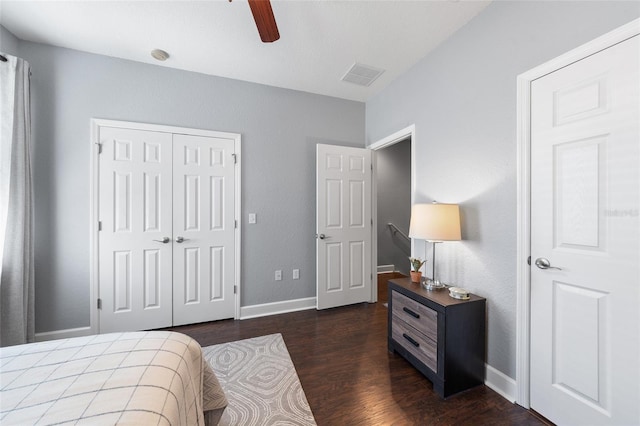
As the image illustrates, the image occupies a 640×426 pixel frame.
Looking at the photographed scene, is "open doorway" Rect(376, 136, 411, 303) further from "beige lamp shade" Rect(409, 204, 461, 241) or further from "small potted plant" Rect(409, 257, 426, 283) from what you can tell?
"beige lamp shade" Rect(409, 204, 461, 241)

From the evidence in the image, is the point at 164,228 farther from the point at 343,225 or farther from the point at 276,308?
the point at 343,225

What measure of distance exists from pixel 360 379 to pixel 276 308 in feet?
4.82

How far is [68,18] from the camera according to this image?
195 cm

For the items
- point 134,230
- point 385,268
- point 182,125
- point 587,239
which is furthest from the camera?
point 385,268

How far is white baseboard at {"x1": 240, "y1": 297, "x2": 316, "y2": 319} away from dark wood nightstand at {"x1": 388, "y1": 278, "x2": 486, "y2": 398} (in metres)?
1.47

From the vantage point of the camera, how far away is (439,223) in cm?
186

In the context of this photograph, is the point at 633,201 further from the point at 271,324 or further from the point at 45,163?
the point at 45,163

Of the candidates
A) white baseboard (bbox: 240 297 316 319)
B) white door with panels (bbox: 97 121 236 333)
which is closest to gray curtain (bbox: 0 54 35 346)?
white door with panels (bbox: 97 121 236 333)

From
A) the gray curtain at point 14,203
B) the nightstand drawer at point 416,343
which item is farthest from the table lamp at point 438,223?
the gray curtain at point 14,203

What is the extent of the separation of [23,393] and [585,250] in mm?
2506

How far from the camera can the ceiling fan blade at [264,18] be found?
1.28 metres

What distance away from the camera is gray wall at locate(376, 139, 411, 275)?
479 centimetres

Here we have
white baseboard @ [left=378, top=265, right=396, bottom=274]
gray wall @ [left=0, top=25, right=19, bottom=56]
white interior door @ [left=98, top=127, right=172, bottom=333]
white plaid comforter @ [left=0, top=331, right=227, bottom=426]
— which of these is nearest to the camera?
white plaid comforter @ [left=0, top=331, right=227, bottom=426]

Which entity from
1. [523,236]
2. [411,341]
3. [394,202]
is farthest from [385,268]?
[523,236]
